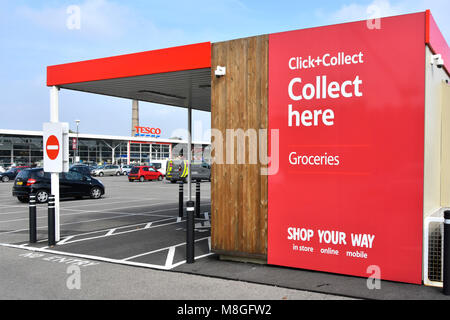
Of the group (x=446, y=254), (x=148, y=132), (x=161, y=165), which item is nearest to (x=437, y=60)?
(x=446, y=254)

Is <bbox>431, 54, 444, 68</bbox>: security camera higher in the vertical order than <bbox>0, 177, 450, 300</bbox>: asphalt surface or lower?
higher

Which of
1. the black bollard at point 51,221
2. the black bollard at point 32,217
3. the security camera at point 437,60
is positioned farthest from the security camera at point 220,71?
the black bollard at point 32,217

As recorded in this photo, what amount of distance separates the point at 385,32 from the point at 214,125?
301 centimetres

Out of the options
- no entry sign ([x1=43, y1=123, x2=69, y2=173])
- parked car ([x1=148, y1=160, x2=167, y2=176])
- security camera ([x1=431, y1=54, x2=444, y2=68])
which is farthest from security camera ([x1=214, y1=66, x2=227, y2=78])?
parked car ([x1=148, y1=160, x2=167, y2=176])

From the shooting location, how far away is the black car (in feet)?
56.3

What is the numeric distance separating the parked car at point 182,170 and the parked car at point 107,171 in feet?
54.9

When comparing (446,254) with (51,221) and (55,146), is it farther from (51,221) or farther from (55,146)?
(55,146)

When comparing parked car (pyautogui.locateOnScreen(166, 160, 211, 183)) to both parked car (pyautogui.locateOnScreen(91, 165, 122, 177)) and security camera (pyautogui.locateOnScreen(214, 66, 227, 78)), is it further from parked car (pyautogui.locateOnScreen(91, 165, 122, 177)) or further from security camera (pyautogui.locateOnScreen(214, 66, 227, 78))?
security camera (pyautogui.locateOnScreen(214, 66, 227, 78))

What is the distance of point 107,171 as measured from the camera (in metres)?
47.3

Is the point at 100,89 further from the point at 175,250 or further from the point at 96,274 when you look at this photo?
the point at 96,274

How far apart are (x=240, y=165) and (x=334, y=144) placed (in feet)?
5.25

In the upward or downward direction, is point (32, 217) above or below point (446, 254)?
below

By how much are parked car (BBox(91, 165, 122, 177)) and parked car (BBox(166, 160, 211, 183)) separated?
1673 centimetres
